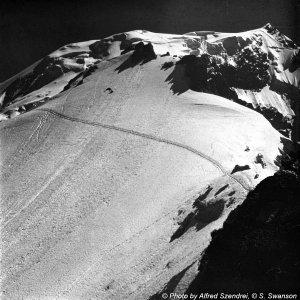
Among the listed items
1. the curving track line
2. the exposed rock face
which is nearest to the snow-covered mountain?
the curving track line

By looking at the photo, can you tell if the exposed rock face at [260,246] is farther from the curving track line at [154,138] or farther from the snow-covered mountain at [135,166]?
the curving track line at [154,138]

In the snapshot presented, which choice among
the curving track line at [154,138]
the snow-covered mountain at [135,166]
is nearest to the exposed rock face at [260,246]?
the snow-covered mountain at [135,166]

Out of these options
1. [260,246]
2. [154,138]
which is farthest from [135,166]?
[260,246]

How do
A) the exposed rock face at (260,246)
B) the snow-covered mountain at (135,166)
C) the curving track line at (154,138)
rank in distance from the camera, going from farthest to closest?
the curving track line at (154,138) < the snow-covered mountain at (135,166) < the exposed rock face at (260,246)

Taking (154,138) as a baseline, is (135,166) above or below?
above

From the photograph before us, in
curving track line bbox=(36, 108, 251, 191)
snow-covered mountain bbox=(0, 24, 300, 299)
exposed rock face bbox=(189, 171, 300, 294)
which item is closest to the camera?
exposed rock face bbox=(189, 171, 300, 294)

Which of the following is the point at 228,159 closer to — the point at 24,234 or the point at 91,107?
the point at 24,234

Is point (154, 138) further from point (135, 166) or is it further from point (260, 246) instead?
point (260, 246)

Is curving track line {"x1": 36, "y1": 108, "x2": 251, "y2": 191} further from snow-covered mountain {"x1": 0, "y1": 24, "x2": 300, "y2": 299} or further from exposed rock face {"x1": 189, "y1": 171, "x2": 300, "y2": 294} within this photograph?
exposed rock face {"x1": 189, "y1": 171, "x2": 300, "y2": 294}
